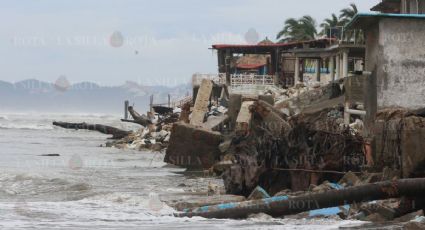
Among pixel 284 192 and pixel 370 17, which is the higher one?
pixel 370 17

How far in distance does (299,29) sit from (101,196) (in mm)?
62587

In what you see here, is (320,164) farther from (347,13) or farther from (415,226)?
(347,13)

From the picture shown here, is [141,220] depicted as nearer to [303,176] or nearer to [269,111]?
[303,176]

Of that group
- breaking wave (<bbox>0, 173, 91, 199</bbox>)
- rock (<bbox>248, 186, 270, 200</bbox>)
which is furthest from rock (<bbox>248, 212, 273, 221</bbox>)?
breaking wave (<bbox>0, 173, 91, 199</bbox>)

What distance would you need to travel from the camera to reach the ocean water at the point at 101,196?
1285 cm

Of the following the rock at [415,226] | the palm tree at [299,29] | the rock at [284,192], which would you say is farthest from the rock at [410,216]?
the palm tree at [299,29]

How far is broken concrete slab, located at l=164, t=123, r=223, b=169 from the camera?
934 inches

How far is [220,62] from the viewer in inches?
2415

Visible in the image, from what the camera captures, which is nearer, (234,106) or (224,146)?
(224,146)

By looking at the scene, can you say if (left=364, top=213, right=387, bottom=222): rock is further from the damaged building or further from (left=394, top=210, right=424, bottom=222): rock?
the damaged building

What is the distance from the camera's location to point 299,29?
256ft

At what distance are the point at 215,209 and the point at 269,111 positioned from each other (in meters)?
6.34

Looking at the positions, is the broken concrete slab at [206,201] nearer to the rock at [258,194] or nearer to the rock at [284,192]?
the rock at [258,194]

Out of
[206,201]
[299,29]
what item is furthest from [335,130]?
[299,29]
